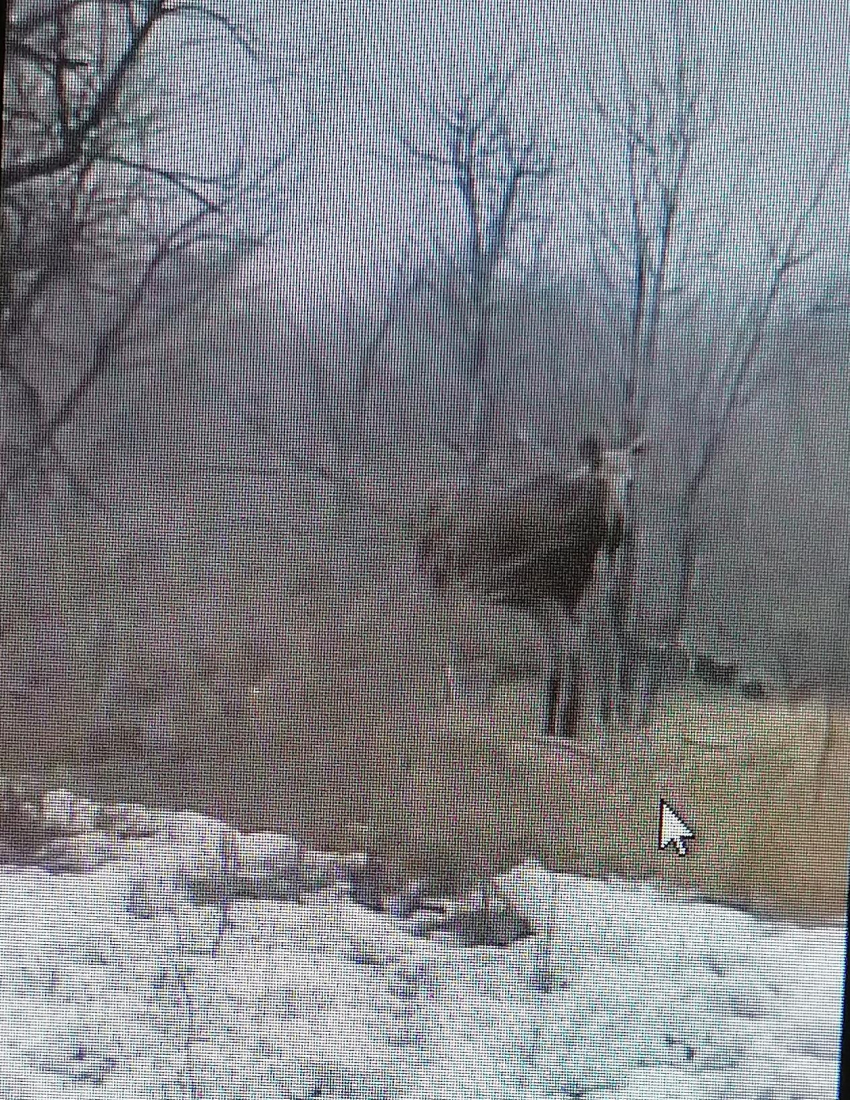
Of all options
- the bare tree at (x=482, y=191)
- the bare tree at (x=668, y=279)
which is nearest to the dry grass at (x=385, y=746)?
the bare tree at (x=668, y=279)

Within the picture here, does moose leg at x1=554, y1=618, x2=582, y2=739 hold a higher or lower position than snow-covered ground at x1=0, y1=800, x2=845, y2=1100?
higher

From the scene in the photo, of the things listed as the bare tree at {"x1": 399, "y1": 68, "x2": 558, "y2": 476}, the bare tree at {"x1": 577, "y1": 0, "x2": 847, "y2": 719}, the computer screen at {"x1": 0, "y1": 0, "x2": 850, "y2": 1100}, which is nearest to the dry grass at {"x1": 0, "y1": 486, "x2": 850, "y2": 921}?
the computer screen at {"x1": 0, "y1": 0, "x2": 850, "y2": 1100}

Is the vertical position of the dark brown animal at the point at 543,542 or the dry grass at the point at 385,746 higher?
the dark brown animal at the point at 543,542

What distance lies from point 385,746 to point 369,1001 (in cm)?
29

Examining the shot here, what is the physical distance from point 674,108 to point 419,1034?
1.10m

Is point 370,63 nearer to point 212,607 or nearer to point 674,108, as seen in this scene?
point 674,108

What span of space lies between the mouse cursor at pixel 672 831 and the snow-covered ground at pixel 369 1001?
0.06 meters

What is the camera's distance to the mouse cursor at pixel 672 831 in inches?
52.1

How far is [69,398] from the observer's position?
1.35m

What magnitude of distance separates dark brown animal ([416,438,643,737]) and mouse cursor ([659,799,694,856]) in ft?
0.49

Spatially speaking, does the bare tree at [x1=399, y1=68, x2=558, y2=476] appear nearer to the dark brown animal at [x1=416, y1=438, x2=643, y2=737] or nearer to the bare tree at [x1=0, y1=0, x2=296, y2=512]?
the dark brown animal at [x1=416, y1=438, x2=643, y2=737]

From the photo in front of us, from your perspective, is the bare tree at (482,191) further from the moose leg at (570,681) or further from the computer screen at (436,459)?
the moose leg at (570,681)

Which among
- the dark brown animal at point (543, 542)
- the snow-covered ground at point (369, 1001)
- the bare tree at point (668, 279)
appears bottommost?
the snow-covered ground at point (369, 1001)

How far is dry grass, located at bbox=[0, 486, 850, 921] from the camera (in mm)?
1329
